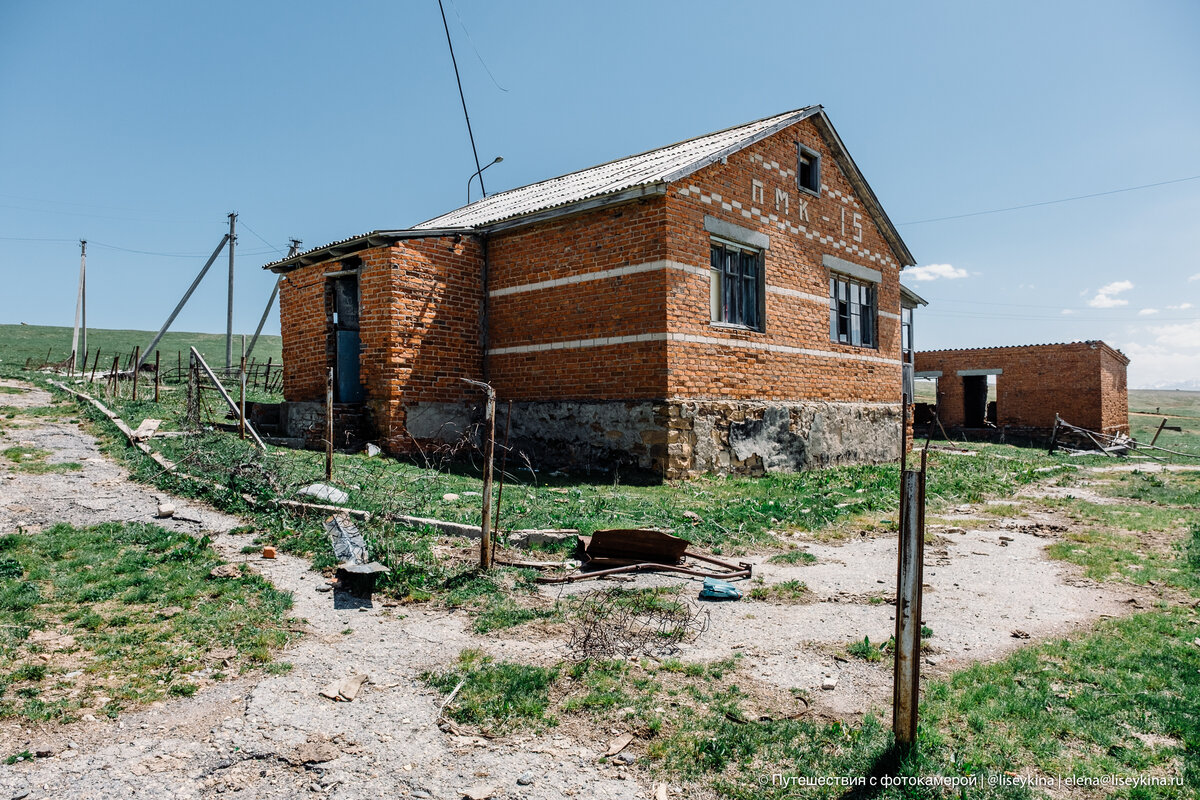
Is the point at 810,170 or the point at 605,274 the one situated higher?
the point at 810,170

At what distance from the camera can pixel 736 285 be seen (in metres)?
12.4

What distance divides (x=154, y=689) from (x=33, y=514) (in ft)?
15.3

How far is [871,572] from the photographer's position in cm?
646

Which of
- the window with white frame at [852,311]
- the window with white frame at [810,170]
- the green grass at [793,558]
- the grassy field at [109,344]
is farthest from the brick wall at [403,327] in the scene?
the grassy field at [109,344]

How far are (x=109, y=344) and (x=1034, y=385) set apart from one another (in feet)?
208

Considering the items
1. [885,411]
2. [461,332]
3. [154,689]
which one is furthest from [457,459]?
[885,411]

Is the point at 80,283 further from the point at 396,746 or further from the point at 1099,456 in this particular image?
the point at 1099,456

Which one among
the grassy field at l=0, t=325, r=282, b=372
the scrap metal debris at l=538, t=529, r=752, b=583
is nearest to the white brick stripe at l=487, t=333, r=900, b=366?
the scrap metal debris at l=538, t=529, r=752, b=583

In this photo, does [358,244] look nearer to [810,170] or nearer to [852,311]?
[810,170]


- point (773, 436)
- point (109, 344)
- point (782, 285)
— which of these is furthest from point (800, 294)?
point (109, 344)

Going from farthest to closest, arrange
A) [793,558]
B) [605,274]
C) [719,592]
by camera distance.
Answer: [605,274] → [793,558] → [719,592]

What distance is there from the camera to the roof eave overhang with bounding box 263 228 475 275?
38.5ft

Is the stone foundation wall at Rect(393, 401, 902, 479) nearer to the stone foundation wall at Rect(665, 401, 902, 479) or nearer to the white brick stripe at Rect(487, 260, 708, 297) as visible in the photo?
the stone foundation wall at Rect(665, 401, 902, 479)

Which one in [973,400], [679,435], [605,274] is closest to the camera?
[679,435]
